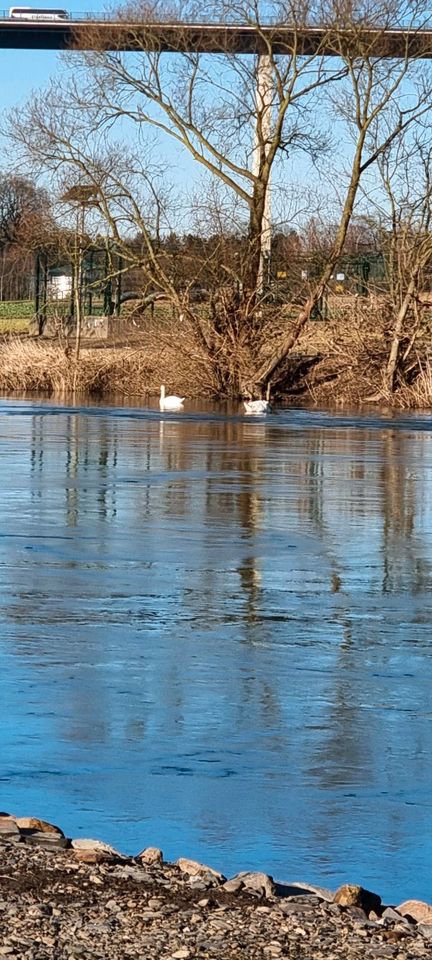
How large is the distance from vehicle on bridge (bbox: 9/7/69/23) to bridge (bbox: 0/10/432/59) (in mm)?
44656

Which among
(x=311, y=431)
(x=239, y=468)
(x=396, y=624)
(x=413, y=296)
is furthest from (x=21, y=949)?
(x=413, y=296)

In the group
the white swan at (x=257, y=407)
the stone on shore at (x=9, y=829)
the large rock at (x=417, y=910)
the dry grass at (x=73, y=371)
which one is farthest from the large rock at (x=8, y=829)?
the dry grass at (x=73, y=371)

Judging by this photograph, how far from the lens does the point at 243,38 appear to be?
3716 cm

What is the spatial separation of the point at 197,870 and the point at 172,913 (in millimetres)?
325

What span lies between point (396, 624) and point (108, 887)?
14.6 feet

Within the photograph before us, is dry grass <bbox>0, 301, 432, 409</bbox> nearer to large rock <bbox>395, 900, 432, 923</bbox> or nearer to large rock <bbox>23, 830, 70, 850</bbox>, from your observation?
large rock <bbox>23, 830, 70, 850</bbox>

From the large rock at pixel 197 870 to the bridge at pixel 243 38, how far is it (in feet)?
105

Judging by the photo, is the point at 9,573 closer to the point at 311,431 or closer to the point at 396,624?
the point at 396,624

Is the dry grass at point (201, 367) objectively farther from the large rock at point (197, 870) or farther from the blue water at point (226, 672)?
the large rock at point (197, 870)

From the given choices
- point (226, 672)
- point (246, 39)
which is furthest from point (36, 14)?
point (226, 672)

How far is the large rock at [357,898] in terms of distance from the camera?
14.5 ft

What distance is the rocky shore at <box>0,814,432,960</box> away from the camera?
13.3ft

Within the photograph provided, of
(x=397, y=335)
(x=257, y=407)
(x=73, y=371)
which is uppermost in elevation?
(x=397, y=335)

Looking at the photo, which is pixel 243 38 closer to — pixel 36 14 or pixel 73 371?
pixel 73 371
